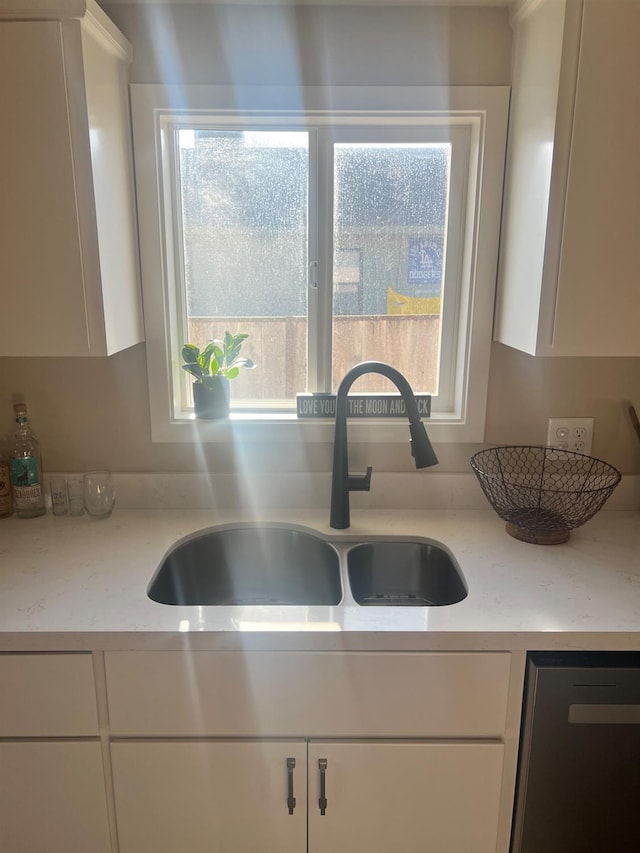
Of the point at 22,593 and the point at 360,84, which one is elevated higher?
the point at 360,84

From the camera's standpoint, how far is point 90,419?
1.67 m

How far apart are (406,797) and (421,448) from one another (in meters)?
0.74

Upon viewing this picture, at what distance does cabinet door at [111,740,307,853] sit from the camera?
1.20 meters

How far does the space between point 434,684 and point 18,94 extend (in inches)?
56.5

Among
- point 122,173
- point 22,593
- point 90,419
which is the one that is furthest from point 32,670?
point 122,173

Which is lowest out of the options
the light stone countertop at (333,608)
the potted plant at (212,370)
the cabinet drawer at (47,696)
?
the cabinet drawer at (47,696)

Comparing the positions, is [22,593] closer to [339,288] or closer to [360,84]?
[339,288]

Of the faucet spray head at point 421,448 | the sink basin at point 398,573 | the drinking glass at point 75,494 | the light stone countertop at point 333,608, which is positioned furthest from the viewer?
the drinking glass at point 75,494

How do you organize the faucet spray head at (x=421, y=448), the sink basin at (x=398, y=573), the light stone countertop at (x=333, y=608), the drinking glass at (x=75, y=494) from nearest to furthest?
the light stone countertop at (x=333, y=608), the faucet spray head at (x=421, y=448), the sink basin at (x=398, y=573), the drinking glass at (x=75, y=494)

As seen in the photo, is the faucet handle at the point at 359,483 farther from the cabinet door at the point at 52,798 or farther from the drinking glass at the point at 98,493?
the cabinet door at the point at 52,798

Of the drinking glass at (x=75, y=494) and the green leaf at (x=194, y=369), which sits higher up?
the green leaf at (x=194, y=369)

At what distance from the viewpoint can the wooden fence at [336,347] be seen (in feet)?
5.59

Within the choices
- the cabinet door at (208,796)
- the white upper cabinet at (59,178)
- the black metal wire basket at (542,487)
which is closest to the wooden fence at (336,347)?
the black metal wire basket at (542,487)

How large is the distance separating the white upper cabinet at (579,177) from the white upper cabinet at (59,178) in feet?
3.11
